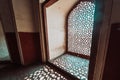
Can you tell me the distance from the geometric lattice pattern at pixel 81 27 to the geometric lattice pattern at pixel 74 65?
0.72 feet

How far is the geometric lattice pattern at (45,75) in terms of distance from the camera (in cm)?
228

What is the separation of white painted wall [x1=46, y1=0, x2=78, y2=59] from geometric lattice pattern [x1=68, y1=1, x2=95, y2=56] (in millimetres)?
151

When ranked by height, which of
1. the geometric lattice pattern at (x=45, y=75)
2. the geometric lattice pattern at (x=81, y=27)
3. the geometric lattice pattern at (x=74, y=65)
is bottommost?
the geometric lattice pattern at (x=45, y=75)

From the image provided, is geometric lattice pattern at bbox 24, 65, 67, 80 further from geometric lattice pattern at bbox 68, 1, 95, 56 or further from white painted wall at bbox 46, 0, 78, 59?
geometric lattice pattern at bbox 68, 1, 95, 56

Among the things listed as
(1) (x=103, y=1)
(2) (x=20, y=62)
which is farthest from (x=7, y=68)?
(1) (x=103, y=1)

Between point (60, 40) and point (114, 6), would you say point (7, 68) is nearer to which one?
point (60, 40)

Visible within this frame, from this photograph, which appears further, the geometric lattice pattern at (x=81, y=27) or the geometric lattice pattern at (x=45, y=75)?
the geometric lattice pattern at (x=81, y=27)

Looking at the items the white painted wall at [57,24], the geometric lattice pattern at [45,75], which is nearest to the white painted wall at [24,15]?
the white painted wall at [57,24]

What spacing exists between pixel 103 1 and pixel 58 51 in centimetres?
193

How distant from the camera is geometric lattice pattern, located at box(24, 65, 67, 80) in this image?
2281mm

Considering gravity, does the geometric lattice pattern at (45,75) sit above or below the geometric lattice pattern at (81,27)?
below

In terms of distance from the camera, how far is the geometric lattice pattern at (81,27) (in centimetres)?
252

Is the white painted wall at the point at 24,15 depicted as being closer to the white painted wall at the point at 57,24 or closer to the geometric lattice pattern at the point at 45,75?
the white painted wall at the point at 57,24

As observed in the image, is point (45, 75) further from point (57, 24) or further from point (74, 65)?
point (57, 24)
